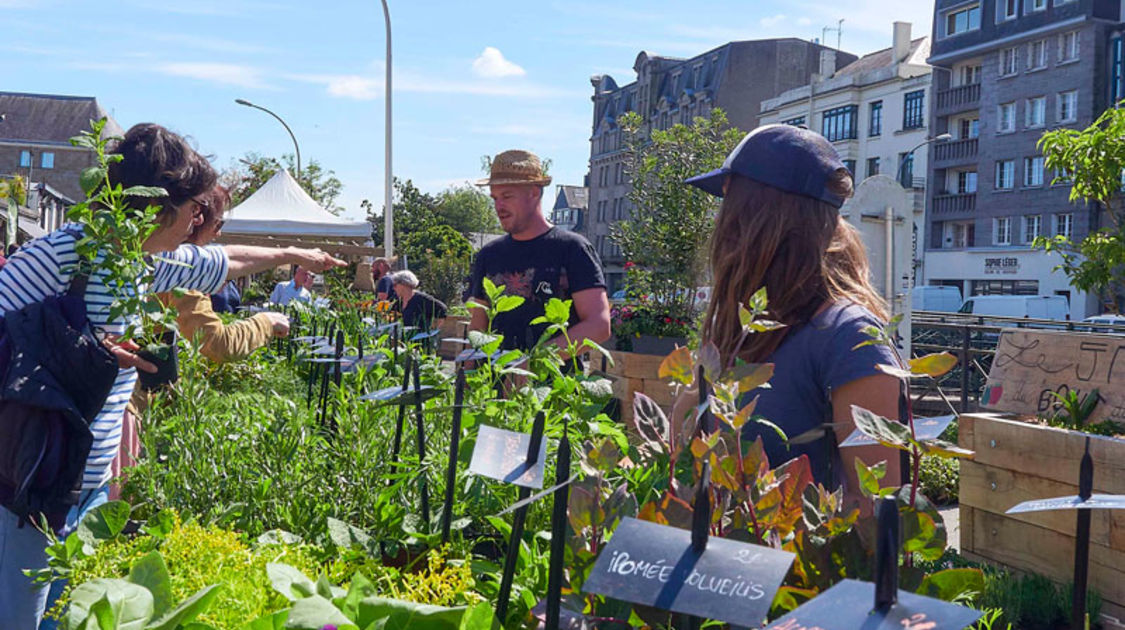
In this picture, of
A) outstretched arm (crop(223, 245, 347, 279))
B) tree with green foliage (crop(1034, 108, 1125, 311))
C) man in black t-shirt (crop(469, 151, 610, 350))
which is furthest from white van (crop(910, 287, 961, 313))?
outstretched arm (crop(223, 245, 347, 279))

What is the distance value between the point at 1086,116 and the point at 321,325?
3519 cm

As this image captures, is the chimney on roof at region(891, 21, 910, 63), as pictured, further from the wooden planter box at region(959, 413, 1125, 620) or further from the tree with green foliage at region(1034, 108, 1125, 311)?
the wooden planter box at region(959, 413, 1125, 620)

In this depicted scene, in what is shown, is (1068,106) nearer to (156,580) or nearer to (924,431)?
(924,431)

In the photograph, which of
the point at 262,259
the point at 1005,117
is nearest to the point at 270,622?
the point at 262,259

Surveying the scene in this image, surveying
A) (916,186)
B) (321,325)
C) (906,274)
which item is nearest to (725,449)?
(321,325)

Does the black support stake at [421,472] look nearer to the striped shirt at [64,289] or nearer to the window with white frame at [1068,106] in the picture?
the striped shirt at [64,289]

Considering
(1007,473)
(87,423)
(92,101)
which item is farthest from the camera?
(92,101)

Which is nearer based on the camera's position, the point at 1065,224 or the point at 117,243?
the point at 117,243

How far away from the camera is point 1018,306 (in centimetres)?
3152

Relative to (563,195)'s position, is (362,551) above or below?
below

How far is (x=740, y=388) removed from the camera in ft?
3.75

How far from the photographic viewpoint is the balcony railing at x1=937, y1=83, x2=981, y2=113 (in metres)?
39.4

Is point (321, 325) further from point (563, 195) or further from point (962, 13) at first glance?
point (563, 195)

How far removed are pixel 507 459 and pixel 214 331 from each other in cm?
260
